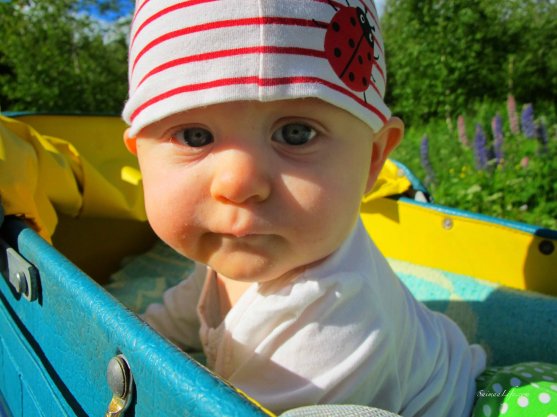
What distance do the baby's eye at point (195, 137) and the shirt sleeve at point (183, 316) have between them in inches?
21.2

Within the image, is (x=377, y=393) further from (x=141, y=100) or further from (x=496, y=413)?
(x=141, y=100)

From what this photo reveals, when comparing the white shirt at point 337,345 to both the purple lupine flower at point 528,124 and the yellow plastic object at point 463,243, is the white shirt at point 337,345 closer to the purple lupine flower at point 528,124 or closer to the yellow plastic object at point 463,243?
the yellow plastic object at point 463,243

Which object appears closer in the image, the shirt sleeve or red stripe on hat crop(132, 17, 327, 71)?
red stripe on hat crop(132, 17, 327, 71)

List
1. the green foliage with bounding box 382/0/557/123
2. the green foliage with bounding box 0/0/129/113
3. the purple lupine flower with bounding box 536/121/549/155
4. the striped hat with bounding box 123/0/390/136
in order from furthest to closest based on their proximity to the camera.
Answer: the green foliage with bounding box 0/0/129/113, the green foliage with bounding box 382/0/557/123, the purple lupine flower with bounding box 536/121/549/155, the striped hat with bounding box 123/0/390/136

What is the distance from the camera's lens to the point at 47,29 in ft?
24.3

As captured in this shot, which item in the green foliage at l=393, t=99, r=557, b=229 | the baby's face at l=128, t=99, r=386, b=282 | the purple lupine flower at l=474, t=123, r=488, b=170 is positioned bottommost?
the green foliage at l=393, t=99, r=557, b=229

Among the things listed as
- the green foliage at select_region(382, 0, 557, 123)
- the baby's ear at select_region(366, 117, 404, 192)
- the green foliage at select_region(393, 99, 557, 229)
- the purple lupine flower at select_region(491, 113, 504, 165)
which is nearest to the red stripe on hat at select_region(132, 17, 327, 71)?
the baby's ear at select_region(366, 117, 404, 192)

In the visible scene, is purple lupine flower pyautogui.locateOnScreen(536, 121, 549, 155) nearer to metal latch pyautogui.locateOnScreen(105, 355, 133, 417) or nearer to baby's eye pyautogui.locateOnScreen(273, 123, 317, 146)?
baby's eye pyautogui.locateOnScreen(273, 123, 317, 146)

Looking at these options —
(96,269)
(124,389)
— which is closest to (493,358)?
(124,389)

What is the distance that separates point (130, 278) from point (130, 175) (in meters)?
0.40

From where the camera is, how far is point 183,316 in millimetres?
1331

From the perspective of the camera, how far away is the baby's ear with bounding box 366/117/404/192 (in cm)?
103

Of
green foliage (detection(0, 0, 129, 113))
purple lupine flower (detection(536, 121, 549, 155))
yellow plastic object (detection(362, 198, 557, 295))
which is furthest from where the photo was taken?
green foliage (detection(0, 0, 129, 113))

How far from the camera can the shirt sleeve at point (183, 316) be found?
1332 millimetres
